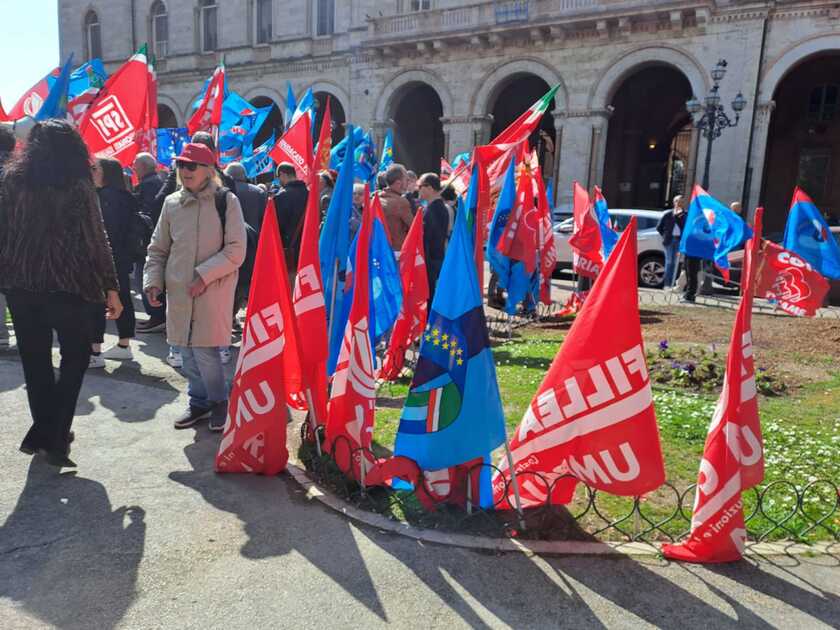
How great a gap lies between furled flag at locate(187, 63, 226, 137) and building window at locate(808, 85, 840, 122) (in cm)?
2273

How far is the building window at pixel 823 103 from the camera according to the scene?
23.2 m

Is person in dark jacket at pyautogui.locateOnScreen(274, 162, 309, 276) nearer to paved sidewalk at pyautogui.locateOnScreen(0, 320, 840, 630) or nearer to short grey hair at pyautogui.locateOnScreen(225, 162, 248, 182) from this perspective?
short grey hair at pyautogui.locateOnScreen(225, 162, 248, 182)

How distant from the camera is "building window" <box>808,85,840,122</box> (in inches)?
915

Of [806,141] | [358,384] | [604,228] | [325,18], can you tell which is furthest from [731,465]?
[325,18]

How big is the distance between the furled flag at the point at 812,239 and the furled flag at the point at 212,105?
8.09m

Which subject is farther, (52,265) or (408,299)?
(408,299)

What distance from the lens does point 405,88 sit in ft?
80.7

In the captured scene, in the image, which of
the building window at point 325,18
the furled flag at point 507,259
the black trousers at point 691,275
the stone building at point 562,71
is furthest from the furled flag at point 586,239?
the building window at point 325,18

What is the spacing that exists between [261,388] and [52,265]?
1305 mm

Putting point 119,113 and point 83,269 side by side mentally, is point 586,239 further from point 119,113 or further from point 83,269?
point 83,269

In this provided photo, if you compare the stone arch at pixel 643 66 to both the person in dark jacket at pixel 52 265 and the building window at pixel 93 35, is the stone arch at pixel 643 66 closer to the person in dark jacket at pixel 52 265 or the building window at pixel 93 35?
the person in dark jacket at pixel 52 265

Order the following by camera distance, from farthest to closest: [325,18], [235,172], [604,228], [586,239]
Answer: [325,18], [604,228], [586,239], [235,172]

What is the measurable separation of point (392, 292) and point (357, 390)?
1518mm

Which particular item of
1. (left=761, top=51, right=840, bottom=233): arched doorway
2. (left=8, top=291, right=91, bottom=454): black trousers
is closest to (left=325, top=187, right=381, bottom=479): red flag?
(left=8, top=291, right=91, bottom=454): black trousers
